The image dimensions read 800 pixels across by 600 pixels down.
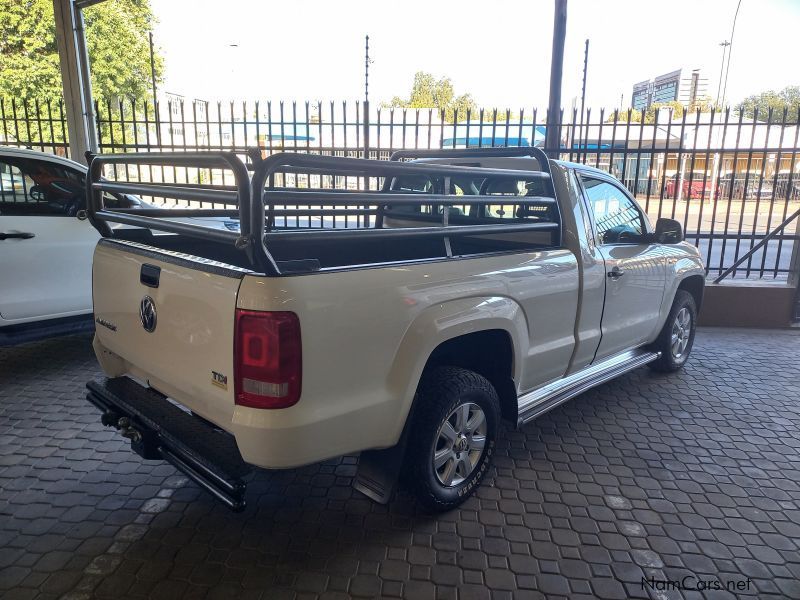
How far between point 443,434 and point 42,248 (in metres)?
3.90

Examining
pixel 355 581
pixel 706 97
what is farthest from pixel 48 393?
pixel 706 97

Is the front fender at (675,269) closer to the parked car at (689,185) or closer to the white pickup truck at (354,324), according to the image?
the white pickup truck at (354,324)

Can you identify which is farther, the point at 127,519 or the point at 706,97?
the point at 706,97

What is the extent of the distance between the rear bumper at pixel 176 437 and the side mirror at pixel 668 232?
3.55 m

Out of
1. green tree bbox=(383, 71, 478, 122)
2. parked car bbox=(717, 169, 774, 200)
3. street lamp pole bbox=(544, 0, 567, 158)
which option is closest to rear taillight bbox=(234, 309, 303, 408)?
street lamp pole bbox=(544, 0, 567, 158)

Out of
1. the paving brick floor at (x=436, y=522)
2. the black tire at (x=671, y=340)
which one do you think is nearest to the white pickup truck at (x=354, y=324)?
the paving brick floor at (x=436, y=522)

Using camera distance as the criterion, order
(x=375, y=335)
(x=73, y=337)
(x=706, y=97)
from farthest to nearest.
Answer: (x=706, y=97), (x=73, y=337), (x=375, y=335)

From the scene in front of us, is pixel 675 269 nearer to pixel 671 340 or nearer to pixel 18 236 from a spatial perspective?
pixel 671 340

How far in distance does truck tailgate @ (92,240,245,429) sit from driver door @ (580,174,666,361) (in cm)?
270

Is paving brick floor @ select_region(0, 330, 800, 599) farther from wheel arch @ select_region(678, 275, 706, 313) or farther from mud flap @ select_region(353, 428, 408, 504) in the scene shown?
wheel arch @ select_region(678, 275, 706, 313)

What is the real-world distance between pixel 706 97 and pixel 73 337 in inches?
2901

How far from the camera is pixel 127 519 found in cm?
295

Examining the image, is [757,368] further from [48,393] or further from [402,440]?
[48,393]

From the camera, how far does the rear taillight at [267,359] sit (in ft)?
7.00
